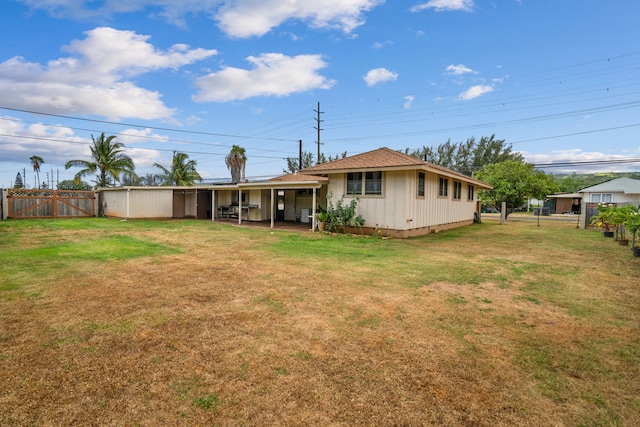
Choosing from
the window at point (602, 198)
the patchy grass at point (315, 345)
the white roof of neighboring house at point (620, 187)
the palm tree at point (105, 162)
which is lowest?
the patchy grass at point (315, 345)

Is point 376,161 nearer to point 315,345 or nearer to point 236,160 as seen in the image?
point 315,345

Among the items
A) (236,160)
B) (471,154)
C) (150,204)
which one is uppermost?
(471,154)

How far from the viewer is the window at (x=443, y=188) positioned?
15080mm

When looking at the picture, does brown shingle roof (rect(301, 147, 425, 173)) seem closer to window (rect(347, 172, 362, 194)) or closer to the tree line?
window (rect(347, 172, 362, 194))

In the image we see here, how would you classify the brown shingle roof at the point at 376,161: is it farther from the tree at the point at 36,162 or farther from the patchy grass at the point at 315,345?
the tree at the point at 36,162

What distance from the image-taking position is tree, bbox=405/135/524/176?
47906mm

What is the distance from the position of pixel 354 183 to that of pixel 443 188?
5.00 meters

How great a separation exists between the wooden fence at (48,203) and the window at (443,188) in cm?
2321

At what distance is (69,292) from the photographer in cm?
484

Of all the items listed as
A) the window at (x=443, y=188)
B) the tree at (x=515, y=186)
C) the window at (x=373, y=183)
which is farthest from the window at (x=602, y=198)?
the window at (x=373, y=183)

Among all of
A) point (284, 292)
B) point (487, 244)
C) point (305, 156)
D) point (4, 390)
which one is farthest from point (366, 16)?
point (305, 156)

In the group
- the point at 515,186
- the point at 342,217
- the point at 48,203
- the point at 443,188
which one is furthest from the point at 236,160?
the point at 515,186

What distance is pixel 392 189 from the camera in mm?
12445

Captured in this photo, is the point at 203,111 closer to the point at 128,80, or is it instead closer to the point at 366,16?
the point at 128,80
